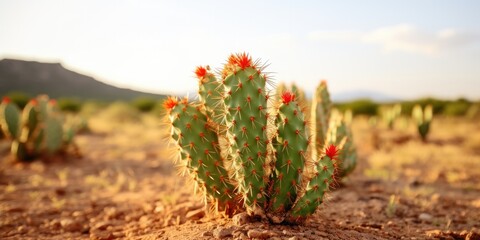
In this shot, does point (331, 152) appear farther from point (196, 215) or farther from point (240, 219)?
point (196, 215)

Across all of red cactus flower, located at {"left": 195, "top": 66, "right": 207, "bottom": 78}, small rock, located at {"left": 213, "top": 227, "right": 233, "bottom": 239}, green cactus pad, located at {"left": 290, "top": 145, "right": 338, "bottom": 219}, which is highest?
red cactus flower, located at {"left": 195, "top": 66, "right": 207, "bottom": 78}

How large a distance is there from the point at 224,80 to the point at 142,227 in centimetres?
189

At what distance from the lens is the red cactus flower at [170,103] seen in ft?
12.1

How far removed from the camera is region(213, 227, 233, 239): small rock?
131 inches

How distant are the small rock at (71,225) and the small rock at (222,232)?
219 centimetres

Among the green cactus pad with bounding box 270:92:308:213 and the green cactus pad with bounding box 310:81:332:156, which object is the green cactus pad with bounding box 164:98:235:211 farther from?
the green cactus pad with bounding box 310:81:332:156

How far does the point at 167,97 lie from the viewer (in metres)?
3.80

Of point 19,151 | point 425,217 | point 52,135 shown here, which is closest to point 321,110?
point 425,217

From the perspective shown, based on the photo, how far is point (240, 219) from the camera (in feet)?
11.7

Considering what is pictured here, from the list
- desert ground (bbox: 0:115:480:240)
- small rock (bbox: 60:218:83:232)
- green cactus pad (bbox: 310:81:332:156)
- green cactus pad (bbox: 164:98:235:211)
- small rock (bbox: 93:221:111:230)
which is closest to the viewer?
green cactus pad (bbox: 164:98:235:211)

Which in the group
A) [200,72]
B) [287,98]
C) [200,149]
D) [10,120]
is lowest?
[10,120]

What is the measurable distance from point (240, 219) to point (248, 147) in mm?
609

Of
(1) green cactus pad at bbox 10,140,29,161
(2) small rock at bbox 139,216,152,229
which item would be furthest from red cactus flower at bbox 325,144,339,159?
(1) green cactus pad at bbox 10,140,29,161

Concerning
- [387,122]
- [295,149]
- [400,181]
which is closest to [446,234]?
[295,149]
